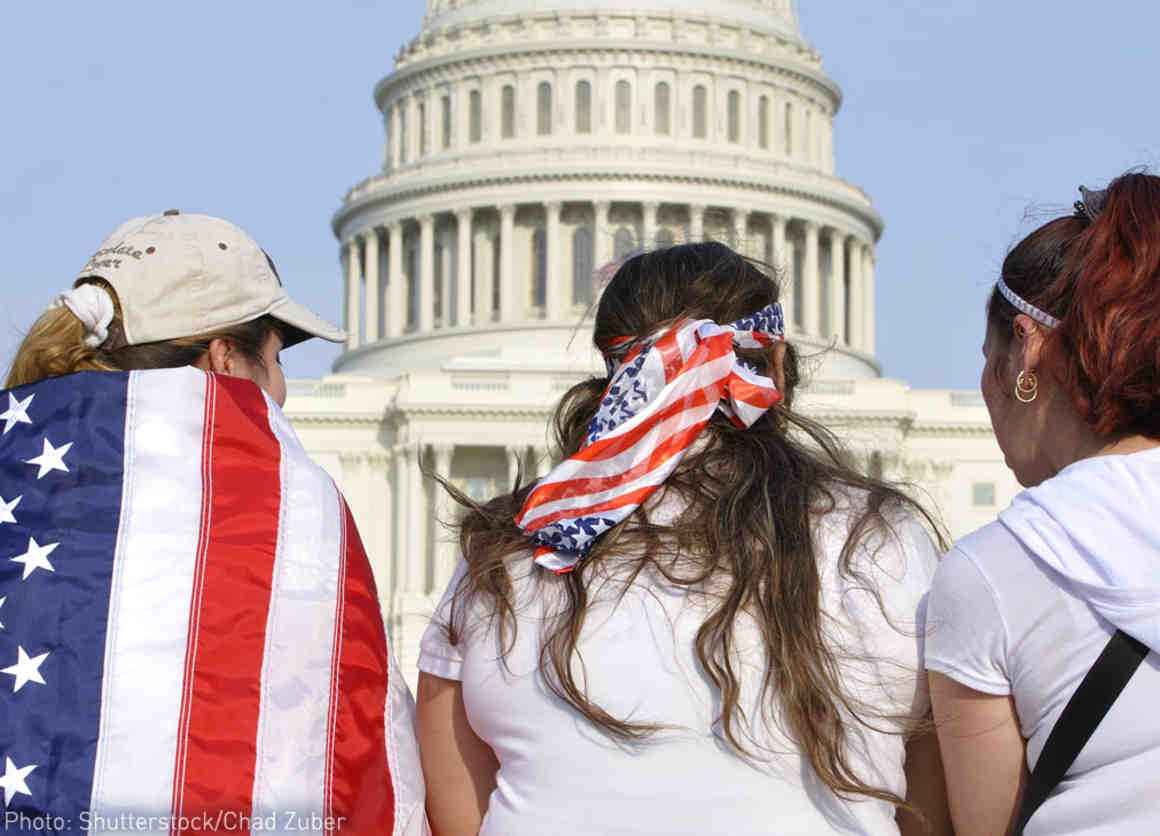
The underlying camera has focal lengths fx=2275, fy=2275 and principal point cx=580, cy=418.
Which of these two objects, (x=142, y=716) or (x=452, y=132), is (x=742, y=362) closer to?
(x=142, y=716)

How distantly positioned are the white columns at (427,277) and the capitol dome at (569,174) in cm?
7

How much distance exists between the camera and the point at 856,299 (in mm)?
84562

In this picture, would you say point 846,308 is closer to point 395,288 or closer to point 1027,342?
point 395,288

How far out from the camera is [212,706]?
508 cm

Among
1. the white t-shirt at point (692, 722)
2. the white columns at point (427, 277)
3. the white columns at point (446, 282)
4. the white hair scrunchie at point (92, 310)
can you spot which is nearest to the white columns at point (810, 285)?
the white columns at point (446, 282)

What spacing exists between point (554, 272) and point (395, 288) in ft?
22.1

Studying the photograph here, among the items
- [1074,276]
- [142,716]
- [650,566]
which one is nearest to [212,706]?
[142,716]

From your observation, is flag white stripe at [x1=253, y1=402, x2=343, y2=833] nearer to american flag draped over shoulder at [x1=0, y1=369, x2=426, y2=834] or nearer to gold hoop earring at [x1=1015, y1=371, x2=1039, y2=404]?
american flag draped over shoulder at [x1=0, y1=369, x2=426, y2=834]

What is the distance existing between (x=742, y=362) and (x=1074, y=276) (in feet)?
2.79

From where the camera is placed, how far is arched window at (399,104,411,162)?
8425cm

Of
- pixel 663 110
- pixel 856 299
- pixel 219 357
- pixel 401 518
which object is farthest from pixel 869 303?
pixel 219 357

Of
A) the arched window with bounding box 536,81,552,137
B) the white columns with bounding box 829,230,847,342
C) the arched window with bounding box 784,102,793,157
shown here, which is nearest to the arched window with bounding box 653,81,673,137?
the arched window with bounding box 536,81,552,137

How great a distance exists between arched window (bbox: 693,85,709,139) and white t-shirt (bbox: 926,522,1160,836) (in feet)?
256

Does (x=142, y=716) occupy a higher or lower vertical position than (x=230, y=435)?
lower
